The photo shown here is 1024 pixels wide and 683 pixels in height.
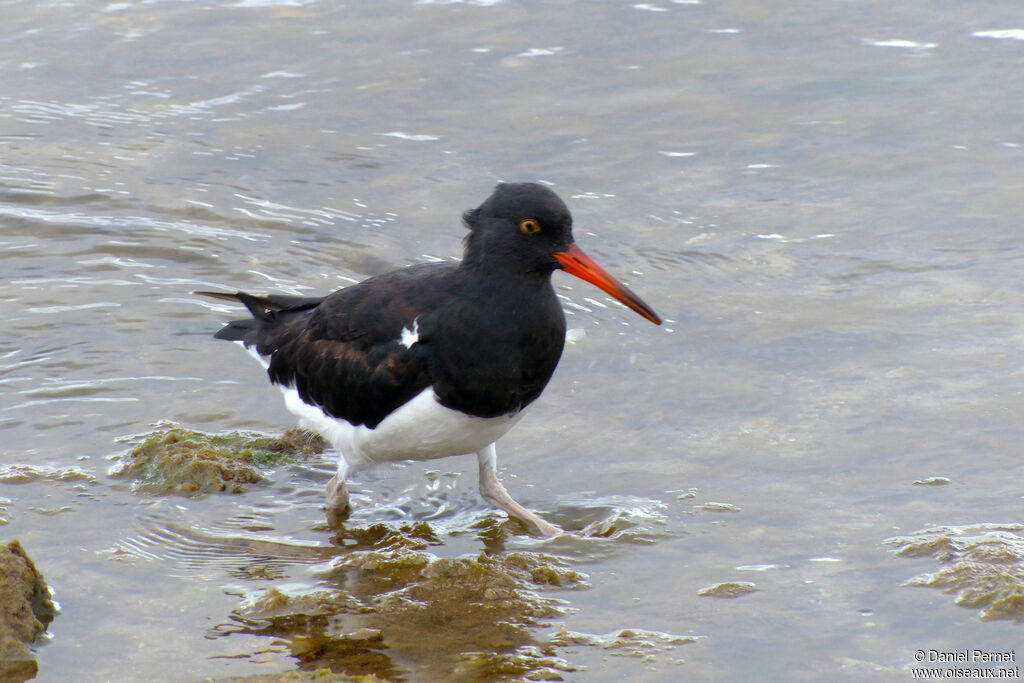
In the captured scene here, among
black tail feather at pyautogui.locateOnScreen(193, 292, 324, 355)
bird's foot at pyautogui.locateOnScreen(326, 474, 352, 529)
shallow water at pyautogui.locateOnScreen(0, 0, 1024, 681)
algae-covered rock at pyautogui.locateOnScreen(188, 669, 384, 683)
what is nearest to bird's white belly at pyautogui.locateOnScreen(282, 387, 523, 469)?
bird's foot at pyautogui.locateOnScreen(326, 474, 352, 529)

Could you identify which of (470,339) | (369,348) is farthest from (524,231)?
(369,348)

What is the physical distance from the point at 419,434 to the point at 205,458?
1.26 meters

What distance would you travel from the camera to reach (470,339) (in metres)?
5.07

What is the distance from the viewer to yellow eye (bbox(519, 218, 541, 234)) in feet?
16.9

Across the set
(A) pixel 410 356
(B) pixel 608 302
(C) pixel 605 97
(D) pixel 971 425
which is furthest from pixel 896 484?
(C) pixel 605 97

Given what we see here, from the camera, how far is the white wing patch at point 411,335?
5191 mm

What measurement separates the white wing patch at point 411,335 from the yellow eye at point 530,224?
1.89ft

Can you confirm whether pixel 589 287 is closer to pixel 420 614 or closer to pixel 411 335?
pixel 411 335

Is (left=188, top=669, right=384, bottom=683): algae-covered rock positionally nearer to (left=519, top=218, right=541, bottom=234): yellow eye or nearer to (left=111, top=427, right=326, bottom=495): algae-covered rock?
(left=111, top=427, right=326, bottom=495): algae-covered rock

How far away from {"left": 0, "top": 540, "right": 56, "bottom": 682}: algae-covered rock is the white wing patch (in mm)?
1674

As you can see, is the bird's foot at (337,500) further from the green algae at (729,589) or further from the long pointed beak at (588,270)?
the green algae at (729,589)

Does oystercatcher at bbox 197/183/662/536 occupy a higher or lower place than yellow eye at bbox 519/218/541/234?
lower

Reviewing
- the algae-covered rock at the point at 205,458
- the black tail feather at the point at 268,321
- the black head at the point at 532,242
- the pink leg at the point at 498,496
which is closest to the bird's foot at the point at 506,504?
the pink leg at the point at 498,496

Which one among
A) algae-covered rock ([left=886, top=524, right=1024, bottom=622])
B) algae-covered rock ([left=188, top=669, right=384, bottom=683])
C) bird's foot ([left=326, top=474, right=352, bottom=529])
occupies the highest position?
algae-covered rock ([left=188, top=669, right=384, bottom=683])
